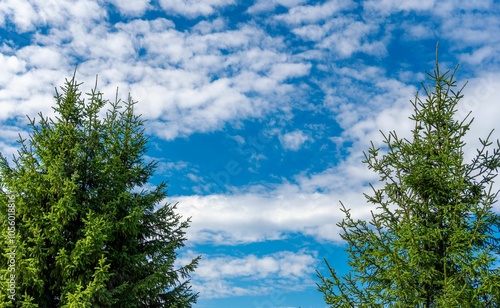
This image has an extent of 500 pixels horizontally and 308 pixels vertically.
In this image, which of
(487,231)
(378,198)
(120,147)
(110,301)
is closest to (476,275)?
(487,231)

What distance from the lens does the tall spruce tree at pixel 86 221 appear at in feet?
41.4

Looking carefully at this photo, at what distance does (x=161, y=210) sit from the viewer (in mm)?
15445

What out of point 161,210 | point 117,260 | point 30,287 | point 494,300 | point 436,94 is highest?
point 436,94

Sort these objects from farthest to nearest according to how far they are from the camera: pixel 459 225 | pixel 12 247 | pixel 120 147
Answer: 1. pixel 120 147
2. pixel 12 247
3. pixel 459 225

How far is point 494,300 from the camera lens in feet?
31.0

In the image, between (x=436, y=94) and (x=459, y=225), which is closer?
(x=459, y=225)

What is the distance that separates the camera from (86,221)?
490 inches

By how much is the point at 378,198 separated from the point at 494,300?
3181 mm

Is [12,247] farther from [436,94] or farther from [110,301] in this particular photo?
[436,94]

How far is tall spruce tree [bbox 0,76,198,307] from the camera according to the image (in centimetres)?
1261

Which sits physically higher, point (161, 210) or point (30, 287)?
point (161, 210)

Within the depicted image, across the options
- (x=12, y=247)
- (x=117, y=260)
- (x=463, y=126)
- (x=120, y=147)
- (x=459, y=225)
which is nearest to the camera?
(x=459, y=225)

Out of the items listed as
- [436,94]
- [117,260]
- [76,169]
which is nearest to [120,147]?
[76,169]

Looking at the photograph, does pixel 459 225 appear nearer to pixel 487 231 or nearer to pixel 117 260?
pixel 487 231
